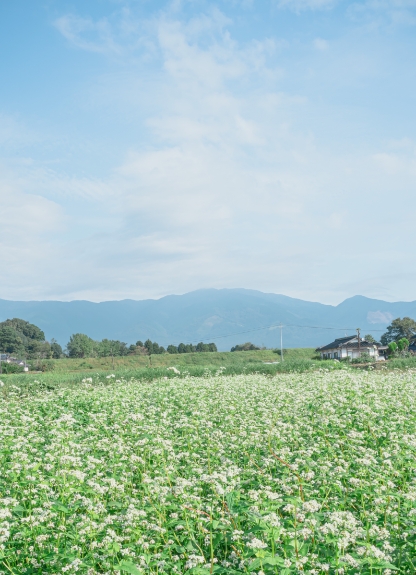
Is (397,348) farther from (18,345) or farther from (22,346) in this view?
(18,345)

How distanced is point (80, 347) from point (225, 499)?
129228 mm

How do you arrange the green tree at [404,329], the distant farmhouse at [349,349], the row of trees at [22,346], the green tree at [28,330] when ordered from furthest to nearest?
1. the green tree at [28,330]
2. the row of trees at [22,346]
3. the distant farmhouse at [349,349]
4. the green tree at [404,329]

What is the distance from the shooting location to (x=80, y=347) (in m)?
130

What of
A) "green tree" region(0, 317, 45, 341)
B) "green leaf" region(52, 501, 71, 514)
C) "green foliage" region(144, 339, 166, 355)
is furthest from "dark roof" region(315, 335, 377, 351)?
"green leaf" region(52, 501, 71, 514)

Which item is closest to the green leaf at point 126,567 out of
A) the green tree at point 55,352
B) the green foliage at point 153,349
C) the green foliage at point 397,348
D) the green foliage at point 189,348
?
the green foliage at point 397,348

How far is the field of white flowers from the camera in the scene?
16.9 feet

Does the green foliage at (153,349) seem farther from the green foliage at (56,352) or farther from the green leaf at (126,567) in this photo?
the green leaf at (126,567)

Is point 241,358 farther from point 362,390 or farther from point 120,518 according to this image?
point 120,518

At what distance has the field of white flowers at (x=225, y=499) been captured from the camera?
516cm

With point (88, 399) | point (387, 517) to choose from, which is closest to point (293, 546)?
point (387, 517)

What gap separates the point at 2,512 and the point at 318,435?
7005mm

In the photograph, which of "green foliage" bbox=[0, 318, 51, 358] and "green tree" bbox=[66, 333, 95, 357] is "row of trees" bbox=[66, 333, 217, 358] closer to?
"green tree" bbox=[66, 333, 95, 357]

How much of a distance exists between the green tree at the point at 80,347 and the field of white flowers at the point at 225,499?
11592 centimetres

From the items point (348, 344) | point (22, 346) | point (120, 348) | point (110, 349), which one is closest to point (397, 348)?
point (348, 344)
